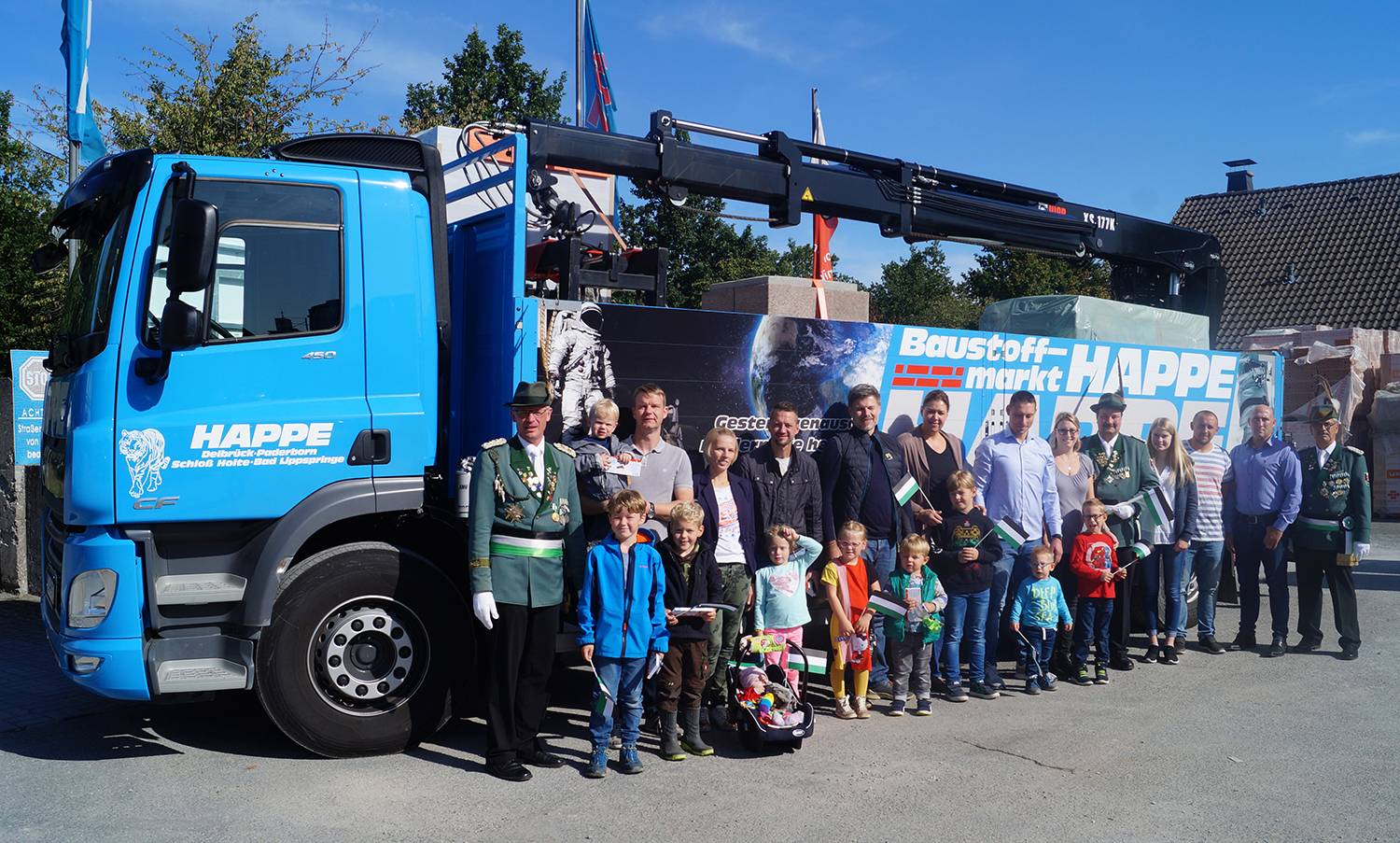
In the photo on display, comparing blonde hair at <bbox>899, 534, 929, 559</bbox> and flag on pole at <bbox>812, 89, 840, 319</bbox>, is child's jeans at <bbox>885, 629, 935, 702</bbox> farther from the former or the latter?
flag on pole at <bbox>812, 89, 840, 319</bbox>

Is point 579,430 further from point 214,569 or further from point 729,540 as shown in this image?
point 214,569

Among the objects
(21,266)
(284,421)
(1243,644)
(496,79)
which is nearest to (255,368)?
(284,421)

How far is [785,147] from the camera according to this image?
8102mm

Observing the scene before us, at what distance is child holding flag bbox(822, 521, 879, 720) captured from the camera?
22.6 feet

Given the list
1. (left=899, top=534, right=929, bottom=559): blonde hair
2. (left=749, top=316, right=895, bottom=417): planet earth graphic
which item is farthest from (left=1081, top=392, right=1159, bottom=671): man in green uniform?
(left=749, top=316, right=895, bottom=417): planet earth graphic

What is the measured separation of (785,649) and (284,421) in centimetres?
302

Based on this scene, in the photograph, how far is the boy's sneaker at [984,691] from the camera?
7.48m

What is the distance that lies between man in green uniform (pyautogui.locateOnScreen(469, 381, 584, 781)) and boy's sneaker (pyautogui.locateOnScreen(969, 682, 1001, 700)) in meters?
3.10

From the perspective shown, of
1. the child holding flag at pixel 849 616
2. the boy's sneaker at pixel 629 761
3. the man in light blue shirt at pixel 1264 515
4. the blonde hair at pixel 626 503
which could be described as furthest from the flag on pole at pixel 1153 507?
the boy's sneaker at pixel 629 761

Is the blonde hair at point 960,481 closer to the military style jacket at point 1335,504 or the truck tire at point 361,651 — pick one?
the truck tire at point 361,651

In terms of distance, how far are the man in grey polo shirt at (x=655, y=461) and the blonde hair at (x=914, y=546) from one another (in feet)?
5.29

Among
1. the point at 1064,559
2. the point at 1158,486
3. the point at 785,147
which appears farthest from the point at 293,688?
the point at 1158,486

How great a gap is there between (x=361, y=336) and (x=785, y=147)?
12.0 feet

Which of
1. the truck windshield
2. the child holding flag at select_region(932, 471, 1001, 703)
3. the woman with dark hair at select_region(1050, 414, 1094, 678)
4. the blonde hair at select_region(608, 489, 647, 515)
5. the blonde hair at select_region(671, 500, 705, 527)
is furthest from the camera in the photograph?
the woman with dark hair at select_region(1050, 414, 1094, 678)
